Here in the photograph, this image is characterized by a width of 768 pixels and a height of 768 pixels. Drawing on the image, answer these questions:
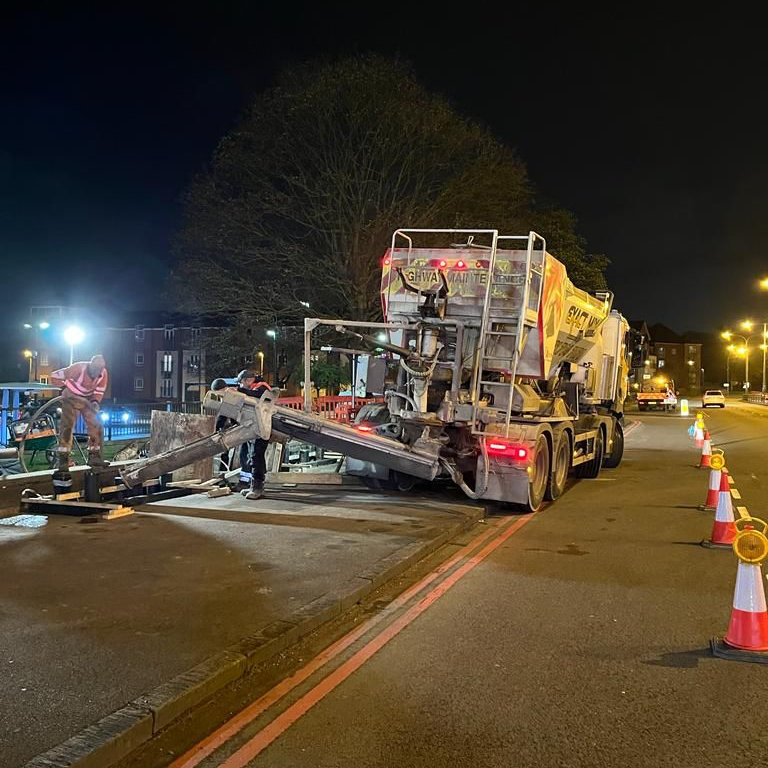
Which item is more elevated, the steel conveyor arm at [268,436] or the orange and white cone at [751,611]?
the steel conveyor arm at [268,436]

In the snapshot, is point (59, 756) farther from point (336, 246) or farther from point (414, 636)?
point (336, 246)

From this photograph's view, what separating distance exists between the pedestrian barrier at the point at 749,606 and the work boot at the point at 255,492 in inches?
260

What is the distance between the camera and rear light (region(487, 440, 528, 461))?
10.2 meters

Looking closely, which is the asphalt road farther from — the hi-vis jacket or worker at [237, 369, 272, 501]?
the hi-vis jacket

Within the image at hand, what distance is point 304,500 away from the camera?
412 inches

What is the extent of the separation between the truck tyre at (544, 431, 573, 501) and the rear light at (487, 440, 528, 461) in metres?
1.41

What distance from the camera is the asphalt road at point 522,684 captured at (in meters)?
3.71

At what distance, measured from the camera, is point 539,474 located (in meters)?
11.0

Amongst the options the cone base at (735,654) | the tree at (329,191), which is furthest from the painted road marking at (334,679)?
the tree at (329,191)

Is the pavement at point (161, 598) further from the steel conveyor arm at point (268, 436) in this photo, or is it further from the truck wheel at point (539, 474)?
the truck wheel at point (539, 474)

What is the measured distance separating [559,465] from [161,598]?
299 inches

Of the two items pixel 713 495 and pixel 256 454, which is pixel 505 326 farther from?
pixel 713 495

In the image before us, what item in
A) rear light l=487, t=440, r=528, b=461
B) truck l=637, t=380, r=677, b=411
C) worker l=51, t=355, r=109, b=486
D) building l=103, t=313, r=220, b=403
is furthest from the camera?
building l=103, t=313, r=220, b=403

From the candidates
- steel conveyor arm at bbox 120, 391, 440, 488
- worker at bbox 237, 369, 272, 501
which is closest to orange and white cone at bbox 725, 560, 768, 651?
steel conveyor arm at bbox 120, 391, 440, 488
